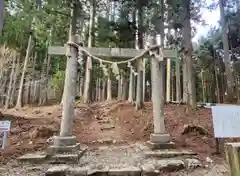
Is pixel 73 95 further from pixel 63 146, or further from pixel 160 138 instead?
pixel 160 138

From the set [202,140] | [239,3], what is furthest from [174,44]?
[202,140]

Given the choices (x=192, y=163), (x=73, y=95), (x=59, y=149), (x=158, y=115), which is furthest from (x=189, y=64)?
(x=59, y=149)

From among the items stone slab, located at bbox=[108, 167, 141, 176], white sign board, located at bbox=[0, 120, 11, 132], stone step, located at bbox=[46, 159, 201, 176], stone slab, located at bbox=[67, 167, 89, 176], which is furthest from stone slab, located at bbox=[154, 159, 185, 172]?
white sign board, located at bbox=[0, 120, 11, 132]

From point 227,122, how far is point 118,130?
4328 millimetres

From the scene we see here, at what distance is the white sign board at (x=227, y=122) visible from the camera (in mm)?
3580

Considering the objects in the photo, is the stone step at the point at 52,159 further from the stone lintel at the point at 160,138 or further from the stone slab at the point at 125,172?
the stone lintel at the point at 160,138

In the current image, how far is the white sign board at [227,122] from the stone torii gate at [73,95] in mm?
1229

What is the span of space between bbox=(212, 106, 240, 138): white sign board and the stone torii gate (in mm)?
1229

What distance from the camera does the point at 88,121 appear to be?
8398mm

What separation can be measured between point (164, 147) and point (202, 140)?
1343 millimetres

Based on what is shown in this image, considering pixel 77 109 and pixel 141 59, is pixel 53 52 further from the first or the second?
pixel 77 109

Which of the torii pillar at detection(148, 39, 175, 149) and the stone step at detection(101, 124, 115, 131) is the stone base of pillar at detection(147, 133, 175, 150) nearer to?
the torii pillar at detection(148, 39, 175, 149)

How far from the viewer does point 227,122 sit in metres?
3.66

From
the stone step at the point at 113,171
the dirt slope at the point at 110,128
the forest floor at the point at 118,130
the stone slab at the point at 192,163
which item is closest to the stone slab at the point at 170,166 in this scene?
the stone step at the point at 113,171
